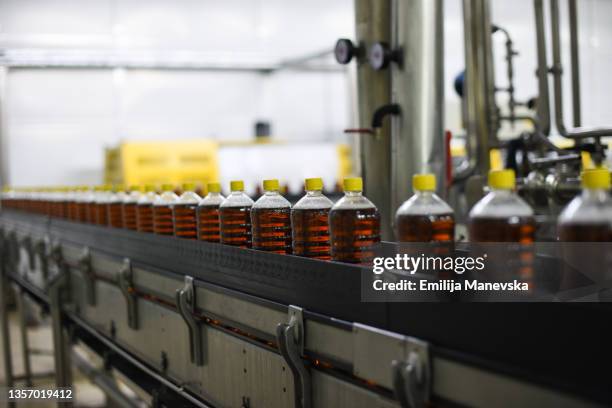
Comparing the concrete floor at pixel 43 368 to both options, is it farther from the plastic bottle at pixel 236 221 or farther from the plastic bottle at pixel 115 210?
the plastic bottle at pixel 236 221

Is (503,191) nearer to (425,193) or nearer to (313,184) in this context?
(425,193)

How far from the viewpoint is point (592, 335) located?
786 mm

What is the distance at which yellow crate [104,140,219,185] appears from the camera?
265 inches

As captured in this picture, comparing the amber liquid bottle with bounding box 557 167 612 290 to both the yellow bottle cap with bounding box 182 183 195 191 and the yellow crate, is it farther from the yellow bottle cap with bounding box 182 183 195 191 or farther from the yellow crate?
the yellow crate

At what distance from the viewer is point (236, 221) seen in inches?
66.1

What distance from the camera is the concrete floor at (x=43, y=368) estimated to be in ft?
15.0

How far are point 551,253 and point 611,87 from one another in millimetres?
8558

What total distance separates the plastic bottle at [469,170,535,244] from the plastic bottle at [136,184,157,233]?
4.72 feet

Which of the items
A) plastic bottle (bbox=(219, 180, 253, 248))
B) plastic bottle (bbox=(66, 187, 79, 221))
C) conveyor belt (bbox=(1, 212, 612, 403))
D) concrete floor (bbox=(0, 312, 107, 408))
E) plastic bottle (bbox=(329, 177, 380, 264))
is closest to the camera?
conveyor belt (bbox=(1, 212, 612, 403))

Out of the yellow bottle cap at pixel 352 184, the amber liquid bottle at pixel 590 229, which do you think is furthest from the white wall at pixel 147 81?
the amber liquid bottle at pixel 590 229

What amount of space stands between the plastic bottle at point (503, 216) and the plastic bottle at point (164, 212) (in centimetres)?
123

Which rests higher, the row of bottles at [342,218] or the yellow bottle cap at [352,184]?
the yellow bottle cap at [352,184]

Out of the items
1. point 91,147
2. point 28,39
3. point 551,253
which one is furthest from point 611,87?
point 551,253

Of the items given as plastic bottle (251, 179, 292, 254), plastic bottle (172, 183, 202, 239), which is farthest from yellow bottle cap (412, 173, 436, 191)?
plastic bottle (172, 183, 202, 239)
